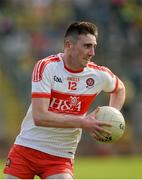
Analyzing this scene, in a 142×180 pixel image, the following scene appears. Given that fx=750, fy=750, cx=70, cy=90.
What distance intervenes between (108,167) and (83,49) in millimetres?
9437

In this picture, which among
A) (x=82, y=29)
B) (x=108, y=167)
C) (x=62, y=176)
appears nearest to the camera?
(x=62, y=176)

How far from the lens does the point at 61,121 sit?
752 cm

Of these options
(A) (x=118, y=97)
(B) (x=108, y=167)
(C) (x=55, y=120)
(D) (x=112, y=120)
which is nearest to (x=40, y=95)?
(C) (x=55, y=120)

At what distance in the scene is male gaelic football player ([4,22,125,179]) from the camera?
788 cm

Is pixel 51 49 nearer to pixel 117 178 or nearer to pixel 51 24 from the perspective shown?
pixel 51 24

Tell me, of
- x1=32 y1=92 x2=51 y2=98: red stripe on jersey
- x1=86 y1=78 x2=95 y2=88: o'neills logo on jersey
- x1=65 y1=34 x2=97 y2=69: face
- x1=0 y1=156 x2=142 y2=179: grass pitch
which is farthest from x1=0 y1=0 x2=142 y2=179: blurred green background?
x1=32 y1=92 x2=51 y2=98: red stripe on jersey

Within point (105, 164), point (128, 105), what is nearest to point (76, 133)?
point (105, 164)

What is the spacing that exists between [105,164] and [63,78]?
33.6 feet

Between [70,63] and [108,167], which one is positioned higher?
[70,63]

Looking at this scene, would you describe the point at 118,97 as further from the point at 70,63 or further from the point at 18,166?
the point at 18,166

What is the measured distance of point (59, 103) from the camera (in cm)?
798

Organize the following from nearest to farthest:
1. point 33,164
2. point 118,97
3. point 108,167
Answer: point 33,164 < point 118,97 < point 108,167

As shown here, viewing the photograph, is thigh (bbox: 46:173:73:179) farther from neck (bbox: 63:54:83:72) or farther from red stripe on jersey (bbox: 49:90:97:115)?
neck (bbox: 63:54:83:72)

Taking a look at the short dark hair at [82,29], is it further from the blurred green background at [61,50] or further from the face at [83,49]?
the blurred green background at [61,50]
